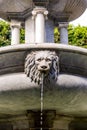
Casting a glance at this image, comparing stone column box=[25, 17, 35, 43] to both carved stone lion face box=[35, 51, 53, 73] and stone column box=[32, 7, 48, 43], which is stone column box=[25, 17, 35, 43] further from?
carved stone lion face box=[35, 51, 53, 73]

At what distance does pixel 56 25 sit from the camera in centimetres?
780

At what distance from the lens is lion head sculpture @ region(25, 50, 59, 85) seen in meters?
4.55

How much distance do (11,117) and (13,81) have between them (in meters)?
1.32

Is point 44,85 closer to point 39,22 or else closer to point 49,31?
point 39,22

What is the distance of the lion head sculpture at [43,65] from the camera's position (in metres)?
4.55

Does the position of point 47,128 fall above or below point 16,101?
below

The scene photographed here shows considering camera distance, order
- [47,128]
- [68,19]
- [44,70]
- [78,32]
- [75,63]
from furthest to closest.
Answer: [78,32] < [68,19] < [47,128] < [75,63] < [44,70]

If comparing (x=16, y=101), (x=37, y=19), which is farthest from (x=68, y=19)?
(x=16, y=101)

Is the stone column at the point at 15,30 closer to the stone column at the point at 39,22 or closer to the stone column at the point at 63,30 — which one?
the stone column at the point at 39,22

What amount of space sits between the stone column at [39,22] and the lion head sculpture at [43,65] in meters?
2.19

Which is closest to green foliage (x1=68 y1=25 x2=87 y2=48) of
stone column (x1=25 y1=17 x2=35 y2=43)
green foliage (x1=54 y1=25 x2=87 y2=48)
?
green foliage (x1=54 y1=25 x2=87 y2=48)

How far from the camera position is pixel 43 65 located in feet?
14.9

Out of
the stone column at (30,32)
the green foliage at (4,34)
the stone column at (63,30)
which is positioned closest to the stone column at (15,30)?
the stone column at (30,32)

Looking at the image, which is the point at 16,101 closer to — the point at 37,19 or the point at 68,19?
the point at 37,19
